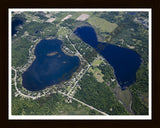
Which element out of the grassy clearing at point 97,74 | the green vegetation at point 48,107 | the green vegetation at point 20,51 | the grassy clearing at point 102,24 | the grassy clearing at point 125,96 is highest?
the grassy clearing at point 102,24

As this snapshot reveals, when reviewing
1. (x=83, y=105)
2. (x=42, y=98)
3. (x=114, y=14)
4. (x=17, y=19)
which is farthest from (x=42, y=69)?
(x=114, y=14)

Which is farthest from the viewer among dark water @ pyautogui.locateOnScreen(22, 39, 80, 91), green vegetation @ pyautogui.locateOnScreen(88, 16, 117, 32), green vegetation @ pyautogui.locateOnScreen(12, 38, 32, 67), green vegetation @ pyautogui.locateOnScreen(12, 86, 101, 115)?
green vegetation @ pyautogui.locateOnScreen(88, 16, 117, 32)

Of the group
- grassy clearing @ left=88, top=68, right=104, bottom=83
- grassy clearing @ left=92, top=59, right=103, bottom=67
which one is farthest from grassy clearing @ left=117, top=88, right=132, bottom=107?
grassy clearing @ left=92, top=59, right=103, bottom=67

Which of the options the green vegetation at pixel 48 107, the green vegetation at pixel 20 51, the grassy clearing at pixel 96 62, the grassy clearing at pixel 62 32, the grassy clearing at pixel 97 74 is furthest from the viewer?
the grassy clearing at pixel 62 32

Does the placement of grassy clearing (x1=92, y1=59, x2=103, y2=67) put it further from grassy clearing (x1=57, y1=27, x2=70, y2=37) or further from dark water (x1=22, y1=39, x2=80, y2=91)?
grassy clearing (x1=57, y1=27, x2=70, y2=37)

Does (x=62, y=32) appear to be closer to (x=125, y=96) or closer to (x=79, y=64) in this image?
(x=79, y=64)

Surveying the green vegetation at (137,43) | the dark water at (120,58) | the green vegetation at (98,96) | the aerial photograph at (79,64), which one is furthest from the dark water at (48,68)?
the green vegetation at (137,43)

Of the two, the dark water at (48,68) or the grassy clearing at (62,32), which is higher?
the grassy clearing at (62,32)

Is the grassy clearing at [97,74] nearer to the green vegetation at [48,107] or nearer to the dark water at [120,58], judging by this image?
the dark water at [120,58]
